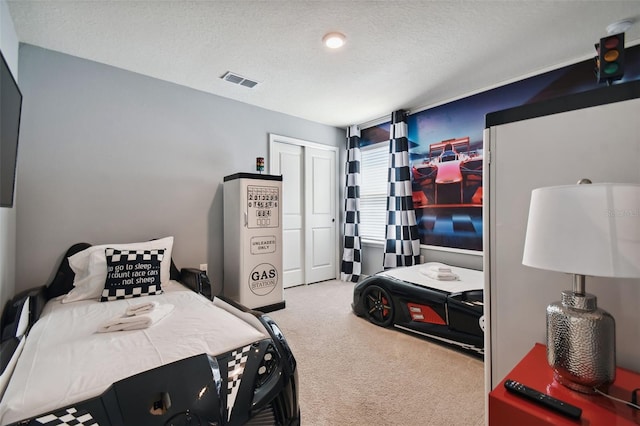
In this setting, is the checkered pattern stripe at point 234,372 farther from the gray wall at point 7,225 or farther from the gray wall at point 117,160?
the gray wall at point 117,160

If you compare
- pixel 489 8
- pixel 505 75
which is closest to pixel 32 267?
pixel 489 8

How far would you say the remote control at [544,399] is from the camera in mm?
729

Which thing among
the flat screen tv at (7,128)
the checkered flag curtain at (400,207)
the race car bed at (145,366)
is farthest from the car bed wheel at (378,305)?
the flat screen tv at (7,128)

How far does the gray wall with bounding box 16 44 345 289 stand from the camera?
2.35 meters

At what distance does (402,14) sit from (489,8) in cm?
59

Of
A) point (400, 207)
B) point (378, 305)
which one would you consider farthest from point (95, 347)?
point (400, 207)

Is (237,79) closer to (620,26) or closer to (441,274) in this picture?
(441,274)

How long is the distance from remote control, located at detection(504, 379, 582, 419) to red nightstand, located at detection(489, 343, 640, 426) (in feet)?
0.04

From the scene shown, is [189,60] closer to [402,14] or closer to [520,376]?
[402,14]

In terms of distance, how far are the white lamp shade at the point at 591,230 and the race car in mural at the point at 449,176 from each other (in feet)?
8.52

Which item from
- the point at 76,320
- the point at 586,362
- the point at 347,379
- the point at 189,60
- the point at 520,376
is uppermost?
the point at 189,60

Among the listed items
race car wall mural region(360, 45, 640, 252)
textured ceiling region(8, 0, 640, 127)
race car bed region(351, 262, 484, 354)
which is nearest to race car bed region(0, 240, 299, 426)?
race car bed region(351, 262, 484, 354)

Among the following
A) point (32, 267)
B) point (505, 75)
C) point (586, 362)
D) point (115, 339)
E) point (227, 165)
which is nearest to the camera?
point (586, 362)

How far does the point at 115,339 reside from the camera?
1428 mm
